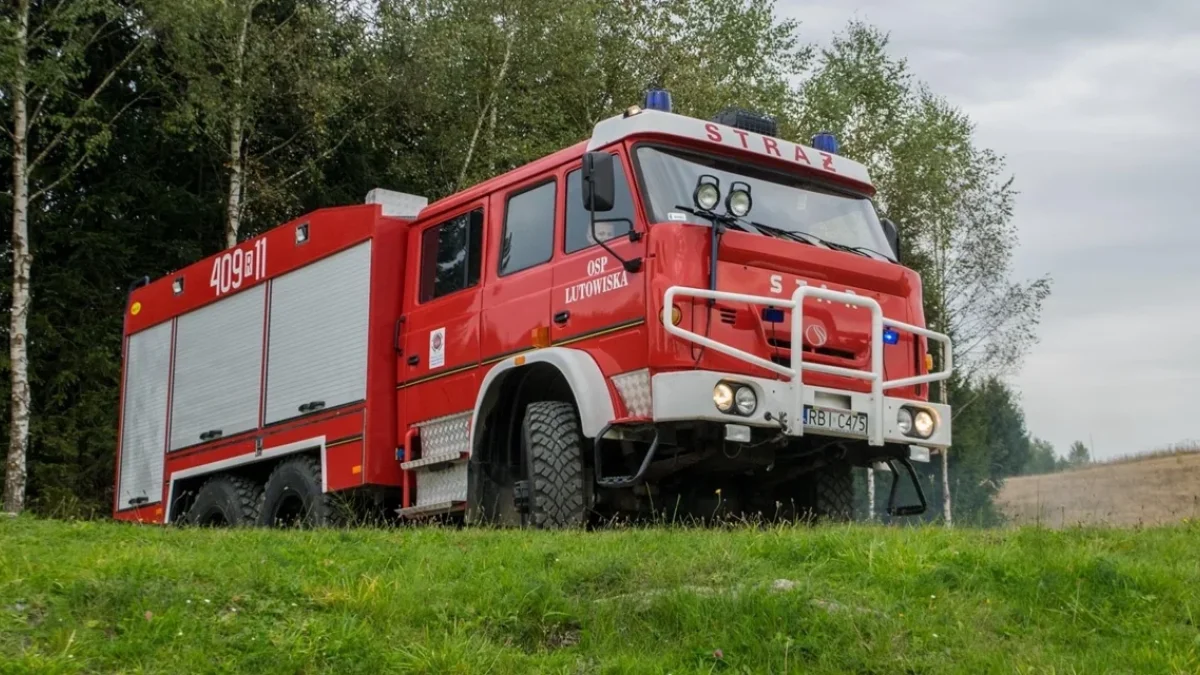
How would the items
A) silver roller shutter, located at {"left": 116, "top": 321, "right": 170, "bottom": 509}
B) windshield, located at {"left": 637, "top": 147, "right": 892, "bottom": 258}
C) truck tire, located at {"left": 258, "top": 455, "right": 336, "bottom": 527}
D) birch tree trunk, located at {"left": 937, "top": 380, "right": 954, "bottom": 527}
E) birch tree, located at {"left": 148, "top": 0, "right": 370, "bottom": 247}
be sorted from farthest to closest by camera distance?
1. birch tree, located at {"left": 148, "top": 0, "right": 370, "bottom": 247}
2. birch tree trunk, located at {"left": 937, "top": 380, "right": 954, "bottom": 527}
3. silver roller shutter, located at {"left": 116, "top": 321, "right": 170, "bottom": 509}
4. truck tire, located at {"left": 258, "top": 455, "right": 336, "bottom": 527}
5. windshield, located at {"left": 637, "top": 147, "right": 892, "bottom": 258}

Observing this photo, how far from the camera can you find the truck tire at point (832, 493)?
34.9ft

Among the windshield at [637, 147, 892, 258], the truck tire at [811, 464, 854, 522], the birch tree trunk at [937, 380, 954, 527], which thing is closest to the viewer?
the windshield at [637, 147, 892, 258]

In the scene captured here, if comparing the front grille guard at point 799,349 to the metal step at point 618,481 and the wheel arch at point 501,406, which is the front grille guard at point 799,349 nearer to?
the metal step at point 618,481

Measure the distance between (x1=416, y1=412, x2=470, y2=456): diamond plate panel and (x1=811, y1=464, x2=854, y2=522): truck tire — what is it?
2.69 metres

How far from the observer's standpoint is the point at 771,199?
9789mm

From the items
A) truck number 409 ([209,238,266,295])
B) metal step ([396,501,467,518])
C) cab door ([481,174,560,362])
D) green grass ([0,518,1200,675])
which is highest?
truck number 409 ([209,238,266,295])

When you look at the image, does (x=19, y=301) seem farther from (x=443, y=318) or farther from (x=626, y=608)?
(x=626, y=608)

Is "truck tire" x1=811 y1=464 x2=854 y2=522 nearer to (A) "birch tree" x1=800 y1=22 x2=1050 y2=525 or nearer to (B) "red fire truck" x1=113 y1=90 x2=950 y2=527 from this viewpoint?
(B) "red fire truck" x1=113 y1=90 x2=950 y2=527

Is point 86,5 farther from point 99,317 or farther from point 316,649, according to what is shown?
point 316,649

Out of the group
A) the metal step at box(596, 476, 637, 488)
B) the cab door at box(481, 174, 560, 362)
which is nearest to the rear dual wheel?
the cab door at box(481, 174, 560, 362)

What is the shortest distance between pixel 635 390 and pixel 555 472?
847mm

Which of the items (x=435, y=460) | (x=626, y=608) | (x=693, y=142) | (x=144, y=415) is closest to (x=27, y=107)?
(x=144, y=415)

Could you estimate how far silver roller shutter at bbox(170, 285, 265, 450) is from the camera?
1314cm

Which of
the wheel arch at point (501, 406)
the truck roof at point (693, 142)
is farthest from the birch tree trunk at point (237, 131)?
the wheel arch at point (501, 406)
